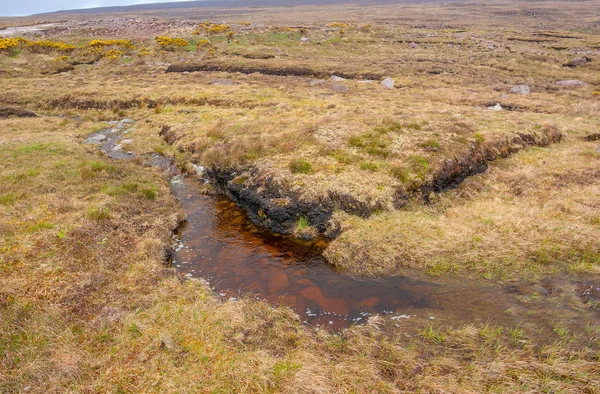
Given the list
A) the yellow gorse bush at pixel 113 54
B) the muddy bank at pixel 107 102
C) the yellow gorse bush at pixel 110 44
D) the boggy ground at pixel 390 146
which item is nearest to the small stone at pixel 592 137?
the boggy ground at pixel 390 146

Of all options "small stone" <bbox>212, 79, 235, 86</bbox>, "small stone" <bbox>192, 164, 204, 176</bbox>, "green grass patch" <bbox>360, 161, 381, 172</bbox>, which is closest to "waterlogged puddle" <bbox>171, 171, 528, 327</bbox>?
"green grass patch" <bbox>360, 161, 381, 172</bbox>

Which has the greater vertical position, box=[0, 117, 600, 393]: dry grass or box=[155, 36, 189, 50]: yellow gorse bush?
box=[155, 36, 189, 50]: yellow gorse bush

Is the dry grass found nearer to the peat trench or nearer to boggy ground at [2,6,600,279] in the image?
the peat trench

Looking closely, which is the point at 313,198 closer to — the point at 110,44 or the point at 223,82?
the point at 223,82

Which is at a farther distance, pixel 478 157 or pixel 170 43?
pixel 170 43

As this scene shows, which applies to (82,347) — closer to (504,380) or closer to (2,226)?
(2,226)

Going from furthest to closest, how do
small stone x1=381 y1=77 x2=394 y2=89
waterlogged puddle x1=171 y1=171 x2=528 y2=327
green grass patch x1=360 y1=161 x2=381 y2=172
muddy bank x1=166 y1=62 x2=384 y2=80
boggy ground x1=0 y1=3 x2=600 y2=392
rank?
muddy bank x1=166 y1=62 x2=384 y2=80 < small stone x1=381 y1=77 x2=394 y2=89 < green grass patch x1=360 y1=161 x2=381 y2=172 < waterlogged puddle x1=171 y1=171 x2=528 y2=327 < boggy ground x1=0 y1=3 x2=600 y2=392

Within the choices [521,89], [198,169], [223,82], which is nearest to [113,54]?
[223,82]
